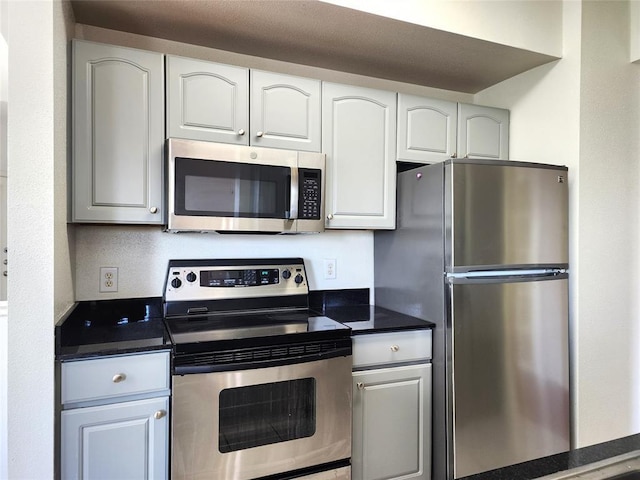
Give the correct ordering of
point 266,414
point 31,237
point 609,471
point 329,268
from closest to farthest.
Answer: point 609,471
point 31,237
point 266,414
point 329,268

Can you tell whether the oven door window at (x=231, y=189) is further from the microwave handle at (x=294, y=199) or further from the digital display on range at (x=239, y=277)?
the digital display on range at (x=239, y=277)

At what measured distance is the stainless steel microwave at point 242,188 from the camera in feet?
5.77

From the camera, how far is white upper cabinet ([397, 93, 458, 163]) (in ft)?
7.36

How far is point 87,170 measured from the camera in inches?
66.2

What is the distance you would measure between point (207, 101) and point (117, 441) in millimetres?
1385

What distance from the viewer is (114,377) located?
1.46 meters

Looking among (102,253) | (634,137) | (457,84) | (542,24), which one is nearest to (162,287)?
(102,253)

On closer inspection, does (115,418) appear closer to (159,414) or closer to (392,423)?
(159,414)

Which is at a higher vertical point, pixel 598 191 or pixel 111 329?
pixel 598 191

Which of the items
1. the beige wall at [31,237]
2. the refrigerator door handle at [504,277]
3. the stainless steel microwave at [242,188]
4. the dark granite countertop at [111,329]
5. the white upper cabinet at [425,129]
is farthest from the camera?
the white upper cabinet at [425,129]

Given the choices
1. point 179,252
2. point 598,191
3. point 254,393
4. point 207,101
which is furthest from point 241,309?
point 598,191

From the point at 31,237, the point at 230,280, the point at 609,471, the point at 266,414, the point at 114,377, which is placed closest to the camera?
the point at 609,471

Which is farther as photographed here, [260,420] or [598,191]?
[598,191]

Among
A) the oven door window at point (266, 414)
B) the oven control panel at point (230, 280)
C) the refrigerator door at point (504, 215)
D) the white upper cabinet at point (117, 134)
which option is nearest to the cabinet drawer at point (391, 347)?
the oven door window at point (266, 414)
